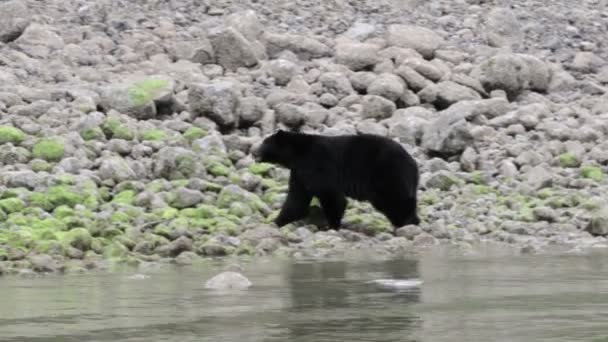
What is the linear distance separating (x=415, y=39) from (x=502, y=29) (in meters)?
2.31

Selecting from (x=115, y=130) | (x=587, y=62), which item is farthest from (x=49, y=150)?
(x=587, y=62)

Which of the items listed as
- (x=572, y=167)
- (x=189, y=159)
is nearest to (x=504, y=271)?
(x=189, y=159)

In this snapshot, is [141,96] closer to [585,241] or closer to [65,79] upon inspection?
[65,79]

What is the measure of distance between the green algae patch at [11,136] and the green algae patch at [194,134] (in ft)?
5.73

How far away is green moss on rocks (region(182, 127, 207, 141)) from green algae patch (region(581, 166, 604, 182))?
3960mm

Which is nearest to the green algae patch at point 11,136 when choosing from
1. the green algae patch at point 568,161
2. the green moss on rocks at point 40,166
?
the green moss on rocks at point 40,166

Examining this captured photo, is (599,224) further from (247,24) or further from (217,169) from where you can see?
(247,24)

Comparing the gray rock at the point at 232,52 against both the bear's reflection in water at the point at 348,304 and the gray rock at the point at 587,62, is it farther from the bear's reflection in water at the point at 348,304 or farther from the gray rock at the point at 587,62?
the bear's reflection in water at the point at 348,304

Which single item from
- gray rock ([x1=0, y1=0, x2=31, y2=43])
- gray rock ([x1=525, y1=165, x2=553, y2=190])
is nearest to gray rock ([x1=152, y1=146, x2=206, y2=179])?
gray rock ([x1=525, y1=165, x2=553, y2=190])

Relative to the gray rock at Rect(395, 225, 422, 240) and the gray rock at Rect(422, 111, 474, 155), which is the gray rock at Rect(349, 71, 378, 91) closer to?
the gray rock at Rect(422, 111, 474, 155)

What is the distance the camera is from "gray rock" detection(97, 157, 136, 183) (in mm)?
13617

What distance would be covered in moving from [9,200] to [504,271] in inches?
175

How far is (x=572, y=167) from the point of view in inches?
624

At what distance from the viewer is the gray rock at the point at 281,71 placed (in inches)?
728
